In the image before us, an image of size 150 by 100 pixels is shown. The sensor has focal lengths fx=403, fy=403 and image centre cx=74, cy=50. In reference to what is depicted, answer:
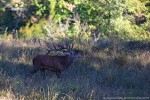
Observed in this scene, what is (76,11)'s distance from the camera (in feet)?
76.9

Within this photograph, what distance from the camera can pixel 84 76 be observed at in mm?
9406

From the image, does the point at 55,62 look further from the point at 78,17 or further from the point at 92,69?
the point at 78,17

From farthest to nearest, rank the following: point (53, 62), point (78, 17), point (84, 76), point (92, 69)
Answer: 1. point (78, 17)
2. point (92, 69)
3. point (84, 76)
4. point (53, 62)

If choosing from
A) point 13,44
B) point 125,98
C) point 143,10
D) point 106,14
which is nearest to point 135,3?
point 143,10

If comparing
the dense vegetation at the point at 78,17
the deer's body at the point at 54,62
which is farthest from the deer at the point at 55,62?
the dense vegetation at the point at 78,17

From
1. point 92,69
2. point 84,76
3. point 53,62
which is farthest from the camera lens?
Result: point 92,69

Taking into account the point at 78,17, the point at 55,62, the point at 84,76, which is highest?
the point at 78,17

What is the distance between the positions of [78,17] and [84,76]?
13692mm

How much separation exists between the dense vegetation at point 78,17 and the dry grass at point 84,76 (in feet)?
24.6

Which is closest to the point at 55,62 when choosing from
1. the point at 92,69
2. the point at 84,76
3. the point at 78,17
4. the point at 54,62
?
the point at 54,62

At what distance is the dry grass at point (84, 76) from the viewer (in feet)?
24.6

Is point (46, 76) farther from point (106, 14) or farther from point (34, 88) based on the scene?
point (106, 14)

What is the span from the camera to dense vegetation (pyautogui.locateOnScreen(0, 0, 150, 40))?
21.1 metres

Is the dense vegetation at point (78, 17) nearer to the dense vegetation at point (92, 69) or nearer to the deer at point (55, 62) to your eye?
the dense vegetation at point (92, 69)
